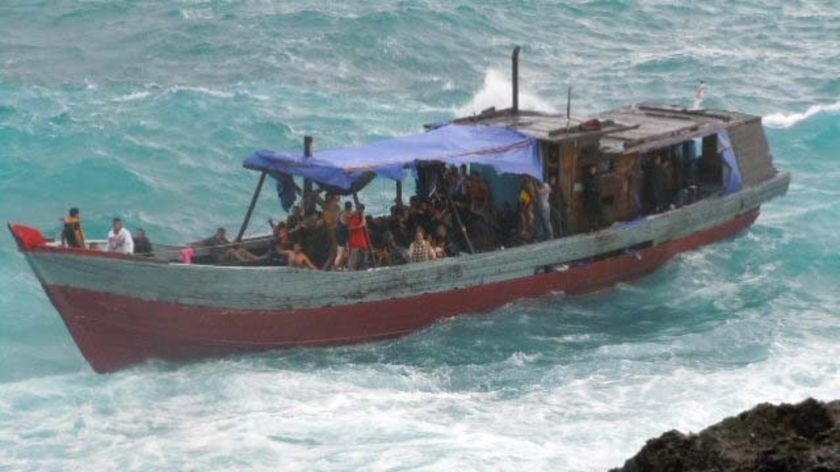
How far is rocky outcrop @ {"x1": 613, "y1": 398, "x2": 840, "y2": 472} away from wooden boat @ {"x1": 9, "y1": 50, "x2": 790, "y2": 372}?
1072cm

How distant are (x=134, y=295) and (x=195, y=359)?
139 cm

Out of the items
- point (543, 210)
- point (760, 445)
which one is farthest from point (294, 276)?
point (760, 445)

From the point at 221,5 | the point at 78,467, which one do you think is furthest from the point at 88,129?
the point at 78,467

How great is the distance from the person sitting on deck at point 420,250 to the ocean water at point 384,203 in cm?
120

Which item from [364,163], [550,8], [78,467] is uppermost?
[550,8]

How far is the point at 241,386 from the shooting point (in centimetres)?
1777

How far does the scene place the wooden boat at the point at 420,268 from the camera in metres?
18.2

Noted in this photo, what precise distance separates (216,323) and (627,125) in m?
8.24

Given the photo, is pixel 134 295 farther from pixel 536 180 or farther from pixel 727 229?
pixel 727 229

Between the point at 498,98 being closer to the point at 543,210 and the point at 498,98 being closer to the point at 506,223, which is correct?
the point at 506,223

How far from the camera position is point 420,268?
63.6 feet

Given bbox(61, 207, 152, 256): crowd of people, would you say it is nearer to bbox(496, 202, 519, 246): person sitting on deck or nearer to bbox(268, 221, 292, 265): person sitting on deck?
bbox(268, 221, 292, 265): person sitting on deck

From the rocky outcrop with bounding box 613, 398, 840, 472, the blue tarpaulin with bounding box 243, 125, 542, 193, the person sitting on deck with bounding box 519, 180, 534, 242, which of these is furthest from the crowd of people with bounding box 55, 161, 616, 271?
the rocky outcrop with bounding box 613, 398, 840, 472

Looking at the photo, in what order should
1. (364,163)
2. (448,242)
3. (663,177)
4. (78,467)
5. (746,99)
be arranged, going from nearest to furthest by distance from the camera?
1. (78,467)
2. (364,163)
3. (448,242)
4. (663,177)
5. (746,99)
